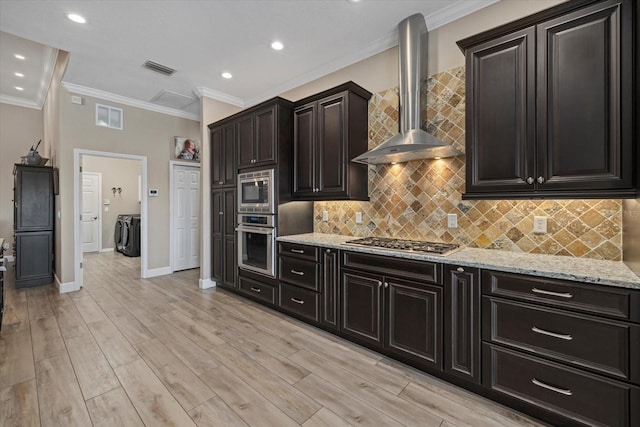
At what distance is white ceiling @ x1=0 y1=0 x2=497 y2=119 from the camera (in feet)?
8.27

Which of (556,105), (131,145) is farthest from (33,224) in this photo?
(556,105)

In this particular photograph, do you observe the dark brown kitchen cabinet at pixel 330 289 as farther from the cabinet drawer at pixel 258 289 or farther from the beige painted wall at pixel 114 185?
the beige painted wall at pixel 114 185

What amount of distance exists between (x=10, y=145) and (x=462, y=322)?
8.66 m

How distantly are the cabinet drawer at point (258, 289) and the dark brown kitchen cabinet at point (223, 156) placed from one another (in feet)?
4.54

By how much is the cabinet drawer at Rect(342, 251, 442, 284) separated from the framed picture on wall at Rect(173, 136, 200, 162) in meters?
4.26

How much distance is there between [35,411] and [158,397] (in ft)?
2.27

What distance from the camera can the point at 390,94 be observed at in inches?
117

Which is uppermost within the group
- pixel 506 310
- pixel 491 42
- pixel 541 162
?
pixel 491 42

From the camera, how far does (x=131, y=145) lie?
15.9ft

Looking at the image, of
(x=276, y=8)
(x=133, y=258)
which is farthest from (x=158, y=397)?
(x=133, y=258)

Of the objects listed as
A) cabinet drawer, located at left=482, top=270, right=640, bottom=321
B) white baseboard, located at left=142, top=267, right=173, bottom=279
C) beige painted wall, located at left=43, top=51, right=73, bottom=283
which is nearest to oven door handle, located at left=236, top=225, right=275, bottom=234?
cabinet drawer, located at left=482, top=270, right=640, bottom=321

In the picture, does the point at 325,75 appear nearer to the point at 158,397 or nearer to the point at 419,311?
the point at 419,311

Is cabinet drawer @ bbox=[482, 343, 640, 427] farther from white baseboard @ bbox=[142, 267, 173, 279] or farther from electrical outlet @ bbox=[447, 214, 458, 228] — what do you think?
white baseboard @ bbox=[142, 267, 173, 279]

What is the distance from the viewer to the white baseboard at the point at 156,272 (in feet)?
16.3
